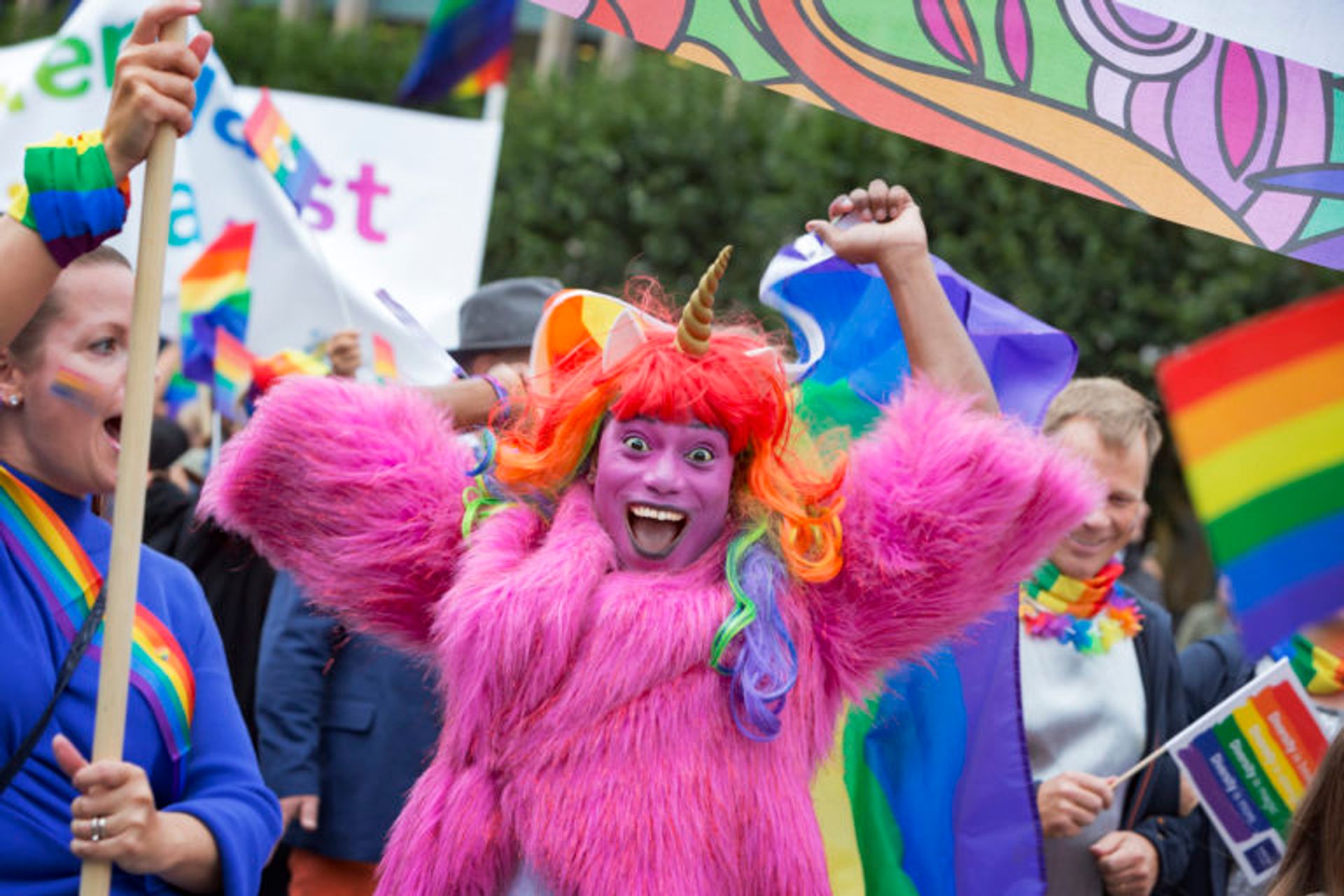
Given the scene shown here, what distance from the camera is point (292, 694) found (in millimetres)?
4688

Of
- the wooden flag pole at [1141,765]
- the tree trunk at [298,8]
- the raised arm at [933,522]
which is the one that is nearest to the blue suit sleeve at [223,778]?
the raised arm at [933,522]

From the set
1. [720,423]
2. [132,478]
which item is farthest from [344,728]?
[132,478]

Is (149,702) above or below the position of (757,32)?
below

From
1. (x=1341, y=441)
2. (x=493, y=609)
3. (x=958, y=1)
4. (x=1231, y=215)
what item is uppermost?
(x=958, y=1)

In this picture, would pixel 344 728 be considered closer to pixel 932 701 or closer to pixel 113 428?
pixel 932 701

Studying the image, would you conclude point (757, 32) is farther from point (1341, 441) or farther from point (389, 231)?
point (389, 231)

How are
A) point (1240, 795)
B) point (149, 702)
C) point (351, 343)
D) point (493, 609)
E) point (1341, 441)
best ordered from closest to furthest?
point (1341, 441) → point (149, 702) → point (493, 609) → point (1240, 795) → point (351, 343)

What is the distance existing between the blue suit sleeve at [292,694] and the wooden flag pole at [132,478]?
7.29 feet

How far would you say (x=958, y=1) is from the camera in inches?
120

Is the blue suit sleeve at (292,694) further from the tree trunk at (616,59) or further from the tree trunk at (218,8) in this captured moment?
the tree trunk at (218,8)

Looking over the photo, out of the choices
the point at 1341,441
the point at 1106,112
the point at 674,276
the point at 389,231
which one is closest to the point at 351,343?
the point at 389,231

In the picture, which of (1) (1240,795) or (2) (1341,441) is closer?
(2) (1341,441)

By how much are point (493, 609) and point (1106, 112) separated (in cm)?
135

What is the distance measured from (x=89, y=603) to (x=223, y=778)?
335 millimetres
